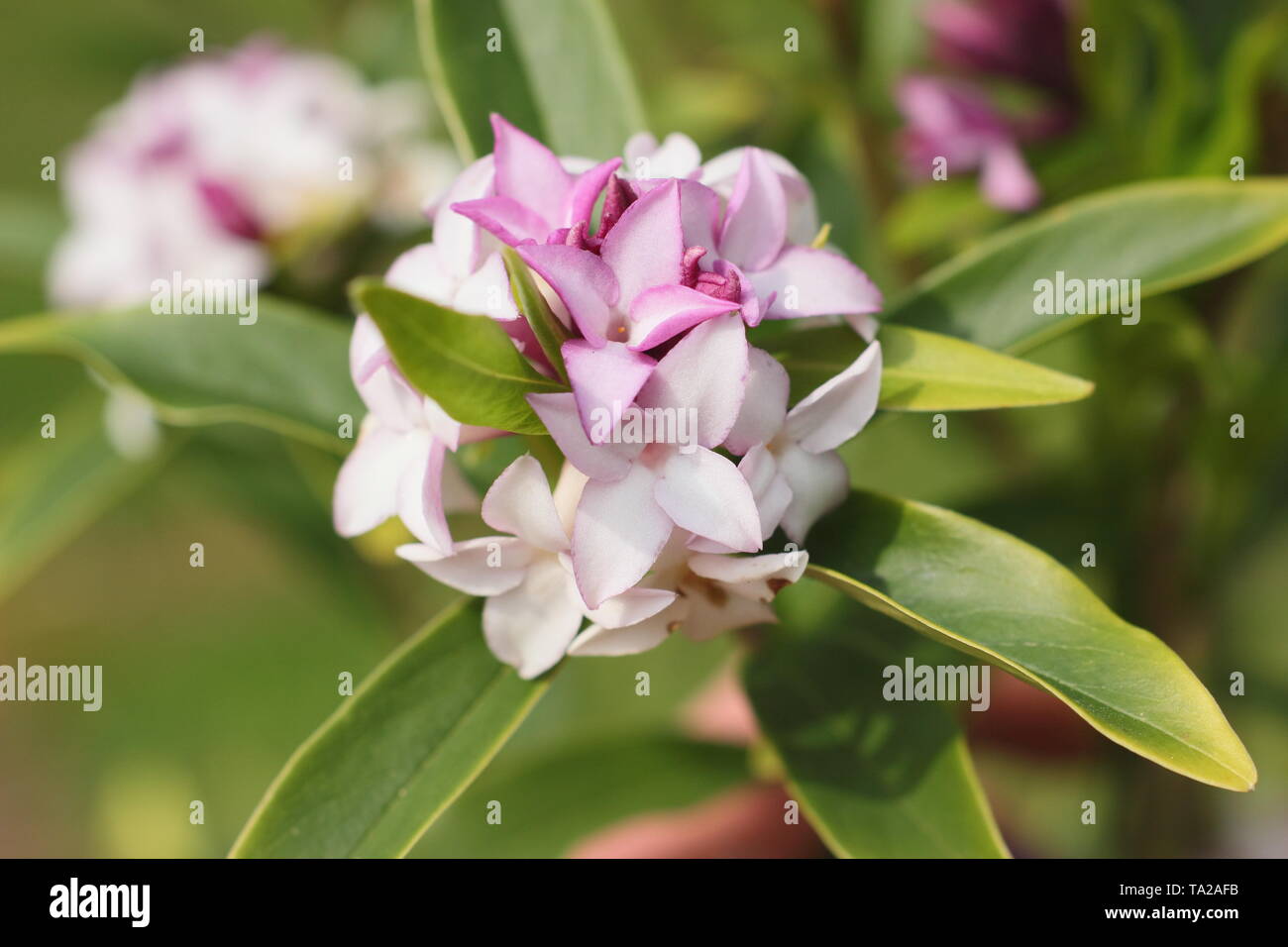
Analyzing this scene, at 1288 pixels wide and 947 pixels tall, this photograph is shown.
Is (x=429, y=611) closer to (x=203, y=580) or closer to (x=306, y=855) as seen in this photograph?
(x=203, y=580)

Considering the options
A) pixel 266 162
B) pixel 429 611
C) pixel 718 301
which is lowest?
pixel 429 611

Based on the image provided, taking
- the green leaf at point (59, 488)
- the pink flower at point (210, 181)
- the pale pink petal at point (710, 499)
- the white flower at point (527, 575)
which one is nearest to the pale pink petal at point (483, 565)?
the white flower at point (527, 575)

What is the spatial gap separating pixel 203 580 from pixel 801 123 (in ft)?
6.56

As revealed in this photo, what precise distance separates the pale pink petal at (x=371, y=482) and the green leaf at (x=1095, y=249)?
344 mm

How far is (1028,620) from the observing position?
22.3 inches

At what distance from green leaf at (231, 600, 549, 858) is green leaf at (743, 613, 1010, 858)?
20cm

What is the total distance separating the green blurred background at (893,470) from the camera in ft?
3.21

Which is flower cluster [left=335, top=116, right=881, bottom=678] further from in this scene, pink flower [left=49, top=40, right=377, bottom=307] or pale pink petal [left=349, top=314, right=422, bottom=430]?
pink flower [left=49, top=40, right=377, bottom=307]

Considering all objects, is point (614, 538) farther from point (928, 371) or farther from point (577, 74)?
point (577, 74)

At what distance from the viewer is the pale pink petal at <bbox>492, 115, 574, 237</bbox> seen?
575 mm

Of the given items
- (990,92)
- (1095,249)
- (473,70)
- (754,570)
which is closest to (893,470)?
(990,92)

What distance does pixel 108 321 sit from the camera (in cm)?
Result: 81

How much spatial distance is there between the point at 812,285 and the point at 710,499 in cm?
14
